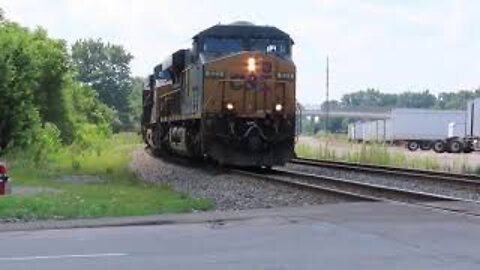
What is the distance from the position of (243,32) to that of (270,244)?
57.4ft

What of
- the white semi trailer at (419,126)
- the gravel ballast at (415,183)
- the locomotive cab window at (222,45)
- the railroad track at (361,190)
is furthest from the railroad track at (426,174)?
the white semi trailer at (419,126)

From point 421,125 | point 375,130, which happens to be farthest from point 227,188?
point 375,130

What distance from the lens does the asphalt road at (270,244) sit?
9883mm

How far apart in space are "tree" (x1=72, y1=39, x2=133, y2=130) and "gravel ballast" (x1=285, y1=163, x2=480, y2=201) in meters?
129

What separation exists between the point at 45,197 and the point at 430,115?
6641 cm

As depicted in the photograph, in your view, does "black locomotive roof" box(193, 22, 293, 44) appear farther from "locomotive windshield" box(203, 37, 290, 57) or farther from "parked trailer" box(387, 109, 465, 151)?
"parked trailer" box(387, 109, 465, 151)

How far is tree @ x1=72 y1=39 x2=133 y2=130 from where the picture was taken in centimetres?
15800

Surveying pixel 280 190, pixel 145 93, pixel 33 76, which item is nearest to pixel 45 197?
pixel 280 190

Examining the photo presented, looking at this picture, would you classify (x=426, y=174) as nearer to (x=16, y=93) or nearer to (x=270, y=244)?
(x=16, y=93)

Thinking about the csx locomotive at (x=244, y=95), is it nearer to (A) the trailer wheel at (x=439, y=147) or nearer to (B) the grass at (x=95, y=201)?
(B) the grass at (x=95, y=201)

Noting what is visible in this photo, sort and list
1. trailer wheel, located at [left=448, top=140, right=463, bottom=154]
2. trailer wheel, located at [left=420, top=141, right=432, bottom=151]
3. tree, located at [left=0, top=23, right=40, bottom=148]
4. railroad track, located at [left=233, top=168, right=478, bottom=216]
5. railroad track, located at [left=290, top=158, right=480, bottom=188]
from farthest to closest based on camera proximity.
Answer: trailer wheel, located at [left=420, top=141, right=432, bottom=151] → trailer wheel, located at [left=448, top=140, right=463, bottom=154] → tree, located at [left=0, top=23, right=40, bottom=148] → railroad track, located at [left=290, top=158, right=480, bottom=188] → railroad track, located at [left=233, top=168, right=478, bottom=216]

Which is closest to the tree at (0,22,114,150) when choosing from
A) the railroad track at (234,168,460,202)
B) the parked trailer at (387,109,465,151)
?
the railroad track at (234,168,460,202)

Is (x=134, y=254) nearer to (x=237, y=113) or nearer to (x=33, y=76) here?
(x=237, y=113)

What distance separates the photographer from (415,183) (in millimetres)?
23875
